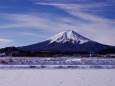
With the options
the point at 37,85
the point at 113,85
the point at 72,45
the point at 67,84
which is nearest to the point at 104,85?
the point at 113,85

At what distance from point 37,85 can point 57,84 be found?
2.27 feet

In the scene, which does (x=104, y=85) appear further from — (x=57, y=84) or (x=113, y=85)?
(x=57, y=84)

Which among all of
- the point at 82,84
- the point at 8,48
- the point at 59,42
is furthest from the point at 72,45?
the point at 82,84

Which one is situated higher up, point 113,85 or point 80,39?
point 80,39

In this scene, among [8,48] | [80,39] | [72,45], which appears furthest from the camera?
[80,39]

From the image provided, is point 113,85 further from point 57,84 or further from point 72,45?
point 72,45

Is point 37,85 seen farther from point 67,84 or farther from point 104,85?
point 104,85

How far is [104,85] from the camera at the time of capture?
8.64m

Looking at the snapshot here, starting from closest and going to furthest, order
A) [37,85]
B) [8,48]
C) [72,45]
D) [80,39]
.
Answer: [37,85], [8,48], [72,45], [80,39]

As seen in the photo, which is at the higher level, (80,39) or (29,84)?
(80,39)

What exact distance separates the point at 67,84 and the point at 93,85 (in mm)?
848

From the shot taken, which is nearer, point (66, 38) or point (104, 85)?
point (104, 85)

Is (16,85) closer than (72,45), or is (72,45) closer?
(16,85)

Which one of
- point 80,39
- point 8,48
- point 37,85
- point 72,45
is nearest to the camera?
point 37,85
